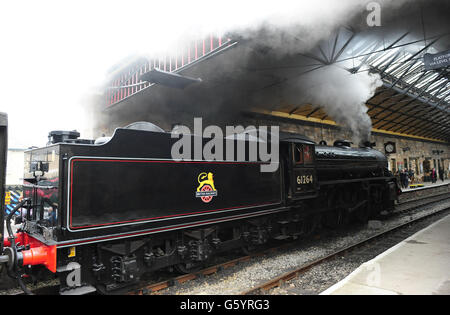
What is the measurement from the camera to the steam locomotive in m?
2.82

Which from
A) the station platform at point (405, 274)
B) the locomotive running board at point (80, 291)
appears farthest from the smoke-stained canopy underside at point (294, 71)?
the locomotive running board at point (80, 291)

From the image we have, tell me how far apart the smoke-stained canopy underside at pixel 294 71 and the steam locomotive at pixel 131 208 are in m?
2.83

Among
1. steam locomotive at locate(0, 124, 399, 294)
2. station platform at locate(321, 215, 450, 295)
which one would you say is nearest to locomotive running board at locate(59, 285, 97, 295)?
steam locomotive at locate(0, 124, 399, 294)

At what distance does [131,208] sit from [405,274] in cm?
333

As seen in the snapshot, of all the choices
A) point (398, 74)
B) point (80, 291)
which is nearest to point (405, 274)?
point (80, 291)

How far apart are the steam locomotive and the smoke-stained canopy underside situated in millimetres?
2830

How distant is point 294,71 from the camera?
862cm

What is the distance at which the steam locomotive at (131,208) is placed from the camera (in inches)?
111

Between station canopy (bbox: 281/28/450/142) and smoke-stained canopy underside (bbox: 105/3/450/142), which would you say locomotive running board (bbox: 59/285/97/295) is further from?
station canopy (bbox: 281/28/450/142)

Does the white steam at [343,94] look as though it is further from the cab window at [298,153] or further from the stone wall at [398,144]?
the cab window at [298,153]

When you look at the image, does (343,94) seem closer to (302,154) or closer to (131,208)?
(302,154)

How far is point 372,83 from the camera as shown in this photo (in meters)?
10.5

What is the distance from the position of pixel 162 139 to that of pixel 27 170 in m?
2.29
